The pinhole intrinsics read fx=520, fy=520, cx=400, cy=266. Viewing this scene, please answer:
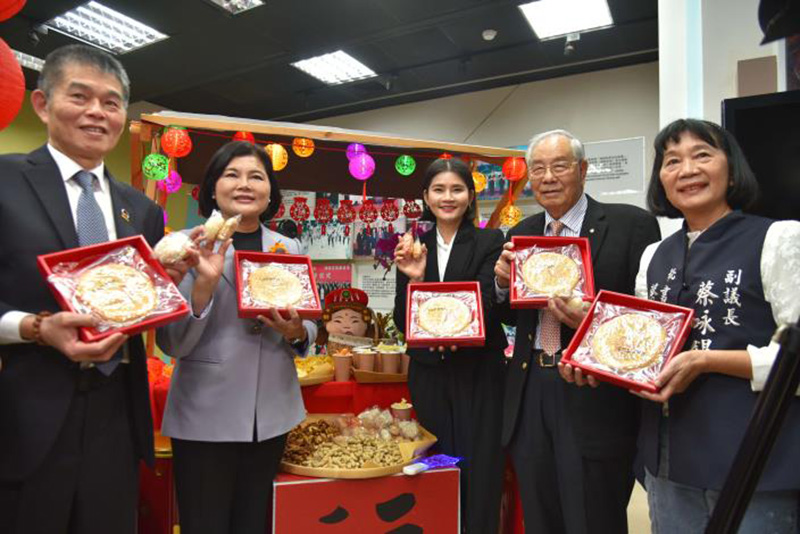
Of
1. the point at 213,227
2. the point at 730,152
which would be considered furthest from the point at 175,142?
the point at 730,152

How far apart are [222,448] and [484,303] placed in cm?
127

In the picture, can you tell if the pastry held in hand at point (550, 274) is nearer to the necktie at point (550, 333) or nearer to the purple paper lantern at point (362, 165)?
the necktie at point (550, 333)

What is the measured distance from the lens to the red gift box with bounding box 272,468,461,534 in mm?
2354

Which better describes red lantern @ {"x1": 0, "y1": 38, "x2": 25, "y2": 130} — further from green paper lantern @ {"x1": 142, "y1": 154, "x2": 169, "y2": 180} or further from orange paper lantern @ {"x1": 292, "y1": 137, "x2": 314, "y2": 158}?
orange paper lantern @ {"x1": 292, "y1": 137, "x2": 314, "y2": 158}

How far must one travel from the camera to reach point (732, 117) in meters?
1.93

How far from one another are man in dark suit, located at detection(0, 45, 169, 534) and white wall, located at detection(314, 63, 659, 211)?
5.81 metres

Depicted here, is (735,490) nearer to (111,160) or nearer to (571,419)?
(571,419)

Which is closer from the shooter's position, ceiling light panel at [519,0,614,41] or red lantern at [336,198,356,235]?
ceiling light panel at [519,0,614,41]

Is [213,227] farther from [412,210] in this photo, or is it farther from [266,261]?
[412,210]

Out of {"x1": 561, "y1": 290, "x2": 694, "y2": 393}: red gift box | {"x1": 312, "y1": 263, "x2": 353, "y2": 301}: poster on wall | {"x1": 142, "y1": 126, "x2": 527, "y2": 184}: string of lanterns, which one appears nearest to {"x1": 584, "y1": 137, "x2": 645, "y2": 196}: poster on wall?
{"x1": 142, "y1": 126, "x2": 527, "y2": 184}: string of lanterns

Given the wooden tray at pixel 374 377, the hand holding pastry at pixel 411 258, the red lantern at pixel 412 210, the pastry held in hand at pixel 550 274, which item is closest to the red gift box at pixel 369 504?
the wooden tray at pixel 374 377

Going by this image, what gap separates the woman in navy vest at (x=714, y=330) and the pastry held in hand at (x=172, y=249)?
1.45 meters

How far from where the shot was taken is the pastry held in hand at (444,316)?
2264mm

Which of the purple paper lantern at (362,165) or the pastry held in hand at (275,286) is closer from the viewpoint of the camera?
the pastry held in hand at (275,286)
